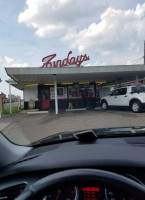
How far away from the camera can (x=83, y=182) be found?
80 cm

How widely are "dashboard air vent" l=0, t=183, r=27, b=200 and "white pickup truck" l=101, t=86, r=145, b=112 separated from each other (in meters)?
10.7

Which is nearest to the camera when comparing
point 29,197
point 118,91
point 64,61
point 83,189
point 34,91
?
point 29,197

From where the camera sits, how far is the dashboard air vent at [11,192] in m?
1.12

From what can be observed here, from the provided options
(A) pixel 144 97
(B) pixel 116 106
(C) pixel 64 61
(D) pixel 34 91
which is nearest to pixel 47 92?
(D) pixel 34 91

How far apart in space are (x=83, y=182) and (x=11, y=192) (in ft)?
2.17

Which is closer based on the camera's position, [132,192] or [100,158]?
[132,192]

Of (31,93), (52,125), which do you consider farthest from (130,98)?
(31,93)

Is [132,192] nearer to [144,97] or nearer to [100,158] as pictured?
[100,158]

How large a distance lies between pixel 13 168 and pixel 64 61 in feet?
46.2

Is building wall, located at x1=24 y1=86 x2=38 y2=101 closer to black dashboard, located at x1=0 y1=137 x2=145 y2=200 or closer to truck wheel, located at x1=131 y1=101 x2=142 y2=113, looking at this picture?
truck wheel, located at x1=131 y1=101 x2=142 y2=113

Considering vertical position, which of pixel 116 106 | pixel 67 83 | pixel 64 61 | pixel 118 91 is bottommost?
pixel 116 106

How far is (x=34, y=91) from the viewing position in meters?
18.3

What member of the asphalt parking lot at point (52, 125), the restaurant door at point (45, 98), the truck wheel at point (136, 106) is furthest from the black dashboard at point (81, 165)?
the restaurant door at point (45, 98)

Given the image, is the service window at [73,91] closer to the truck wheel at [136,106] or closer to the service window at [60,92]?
the service window at [60,92]
